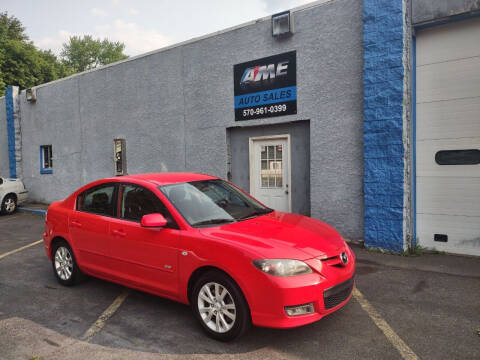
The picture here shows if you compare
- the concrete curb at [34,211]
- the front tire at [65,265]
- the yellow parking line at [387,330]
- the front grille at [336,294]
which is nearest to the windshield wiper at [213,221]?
the front grille at [336,294]

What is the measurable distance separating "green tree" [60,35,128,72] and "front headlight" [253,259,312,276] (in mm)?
50369

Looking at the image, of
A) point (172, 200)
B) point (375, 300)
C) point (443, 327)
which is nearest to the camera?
point (443, 327)

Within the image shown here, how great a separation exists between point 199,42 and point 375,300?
748 cm

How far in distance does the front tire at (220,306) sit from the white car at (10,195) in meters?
11.6

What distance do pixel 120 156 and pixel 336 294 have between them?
960 centimetres

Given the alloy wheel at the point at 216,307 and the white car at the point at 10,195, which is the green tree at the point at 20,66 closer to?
the white car at the point at 10,195

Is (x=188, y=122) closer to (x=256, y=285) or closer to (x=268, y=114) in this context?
(x=268, y=114)

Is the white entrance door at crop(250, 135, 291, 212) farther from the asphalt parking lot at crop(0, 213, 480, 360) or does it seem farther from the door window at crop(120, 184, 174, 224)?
the door window at crop(120, 184, 174, 224)

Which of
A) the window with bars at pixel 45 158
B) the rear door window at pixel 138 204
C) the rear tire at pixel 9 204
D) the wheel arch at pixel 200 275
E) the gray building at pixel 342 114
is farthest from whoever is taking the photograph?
the window with bars at pixel 45 158

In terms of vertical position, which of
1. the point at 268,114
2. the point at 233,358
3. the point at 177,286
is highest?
the point at 268,114

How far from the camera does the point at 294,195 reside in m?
8.37

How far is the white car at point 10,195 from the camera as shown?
501 inches

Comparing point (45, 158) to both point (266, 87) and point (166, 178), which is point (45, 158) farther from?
point (166, 178)

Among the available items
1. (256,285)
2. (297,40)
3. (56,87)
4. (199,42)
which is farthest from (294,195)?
(56,87)
